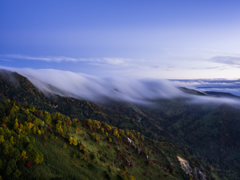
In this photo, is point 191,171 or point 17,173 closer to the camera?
point 17,173

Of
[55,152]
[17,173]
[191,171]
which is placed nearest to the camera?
[17,173]

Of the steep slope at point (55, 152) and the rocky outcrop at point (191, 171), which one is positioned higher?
the steep slope at point (55, 152)

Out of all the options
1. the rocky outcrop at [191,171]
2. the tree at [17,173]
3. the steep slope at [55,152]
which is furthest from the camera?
the rocky outcrop at [191,171]

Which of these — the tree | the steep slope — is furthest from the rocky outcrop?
the tree

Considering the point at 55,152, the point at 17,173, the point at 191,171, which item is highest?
the point at 17,173

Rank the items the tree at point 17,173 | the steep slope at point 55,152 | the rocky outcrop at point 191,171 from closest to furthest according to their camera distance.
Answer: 1. the tree at point 17,173
2. the steep slope at point 55,152
3. the rocky outcrop at point 191,171

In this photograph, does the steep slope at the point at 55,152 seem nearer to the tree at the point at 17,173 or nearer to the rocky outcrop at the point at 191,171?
A: the tree at the point at 17,173

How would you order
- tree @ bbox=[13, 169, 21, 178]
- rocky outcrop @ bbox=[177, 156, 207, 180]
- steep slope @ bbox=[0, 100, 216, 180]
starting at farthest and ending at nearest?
rocky outcrop @ bbox=[177, 156, 207, 180] < steep slope @ bbox=[0, 100, 216, 180] < tree @ bbox=[13, 169, 21, 178]

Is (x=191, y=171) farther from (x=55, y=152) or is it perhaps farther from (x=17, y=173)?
(x=17, y=173)

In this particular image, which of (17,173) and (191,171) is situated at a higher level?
(17,173)

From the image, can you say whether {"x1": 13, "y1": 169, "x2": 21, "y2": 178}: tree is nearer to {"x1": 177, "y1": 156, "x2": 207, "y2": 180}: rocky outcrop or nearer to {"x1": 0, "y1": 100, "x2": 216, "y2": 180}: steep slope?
{"x1": 0, "y1": 100, "x2": 216, "y2": 180}: steep slope

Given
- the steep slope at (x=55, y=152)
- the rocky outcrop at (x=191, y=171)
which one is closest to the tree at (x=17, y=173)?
the steep slope at (x=55, y=152)

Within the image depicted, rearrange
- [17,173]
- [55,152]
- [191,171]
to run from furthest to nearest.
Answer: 1. [191,171]
2. [55,152]
3. [17,173]

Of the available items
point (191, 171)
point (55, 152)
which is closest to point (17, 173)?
point (55, 152)
